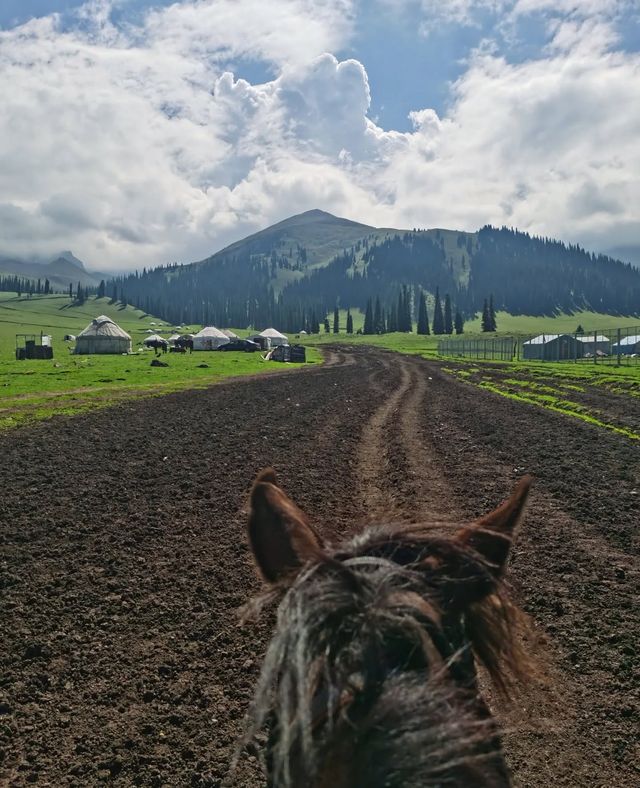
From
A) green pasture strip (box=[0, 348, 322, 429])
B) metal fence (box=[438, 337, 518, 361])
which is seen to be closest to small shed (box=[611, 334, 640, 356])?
metal fence (box=[438, 337, 518, 361])

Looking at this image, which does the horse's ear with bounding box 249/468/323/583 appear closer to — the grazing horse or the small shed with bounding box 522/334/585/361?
the grazing horse

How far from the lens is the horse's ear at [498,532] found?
2.43 metres

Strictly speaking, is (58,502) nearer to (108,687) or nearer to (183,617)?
(183,617)

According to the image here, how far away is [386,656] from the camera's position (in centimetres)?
186

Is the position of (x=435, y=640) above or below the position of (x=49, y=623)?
above

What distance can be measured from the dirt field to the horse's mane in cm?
95

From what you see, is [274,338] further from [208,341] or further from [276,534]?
[276,534]

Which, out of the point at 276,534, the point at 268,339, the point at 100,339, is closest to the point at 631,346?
the point at 268,339

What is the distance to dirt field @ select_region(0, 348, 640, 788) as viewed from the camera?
4.01 m

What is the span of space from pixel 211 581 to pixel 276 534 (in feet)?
15.3

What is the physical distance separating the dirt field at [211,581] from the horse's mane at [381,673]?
95 centimetres

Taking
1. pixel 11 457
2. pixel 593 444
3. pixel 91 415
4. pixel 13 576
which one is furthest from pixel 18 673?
pixel 91 415

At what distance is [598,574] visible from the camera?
6.96 m

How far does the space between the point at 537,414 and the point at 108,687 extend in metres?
20.0
